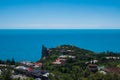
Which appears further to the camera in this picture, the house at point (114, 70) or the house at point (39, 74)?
the house at point (114, 70)

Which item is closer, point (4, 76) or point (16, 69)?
point (4, 76)

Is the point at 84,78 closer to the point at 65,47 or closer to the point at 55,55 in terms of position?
the point at 55,55

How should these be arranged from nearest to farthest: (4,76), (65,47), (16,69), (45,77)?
(4,76)
(45,77)
(16,69)
(65,47)

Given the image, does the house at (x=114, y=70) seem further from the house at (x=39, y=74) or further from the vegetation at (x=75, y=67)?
the house at (x=39, y=74)

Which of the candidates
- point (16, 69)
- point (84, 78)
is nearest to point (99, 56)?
point (16, 69)

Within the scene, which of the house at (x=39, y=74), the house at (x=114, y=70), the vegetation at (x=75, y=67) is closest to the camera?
the vegetation at (x=75, y=67)

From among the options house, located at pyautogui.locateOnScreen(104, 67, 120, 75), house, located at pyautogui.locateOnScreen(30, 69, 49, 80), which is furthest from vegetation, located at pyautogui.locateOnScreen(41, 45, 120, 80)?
house, located at pyautogui.locateOnScreen(104, 67, 120, 75)

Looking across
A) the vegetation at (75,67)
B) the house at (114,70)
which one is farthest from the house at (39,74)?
the house at (114,70)

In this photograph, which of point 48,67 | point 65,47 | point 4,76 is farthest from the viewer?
point 65,47

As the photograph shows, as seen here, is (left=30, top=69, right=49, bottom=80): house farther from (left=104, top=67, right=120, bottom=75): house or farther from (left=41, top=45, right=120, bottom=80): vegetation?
(left=104, top=67, right=120, bottom=75): house

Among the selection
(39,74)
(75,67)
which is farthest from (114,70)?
(39,74)

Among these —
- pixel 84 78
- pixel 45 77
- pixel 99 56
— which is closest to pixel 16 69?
pixel 45 77
